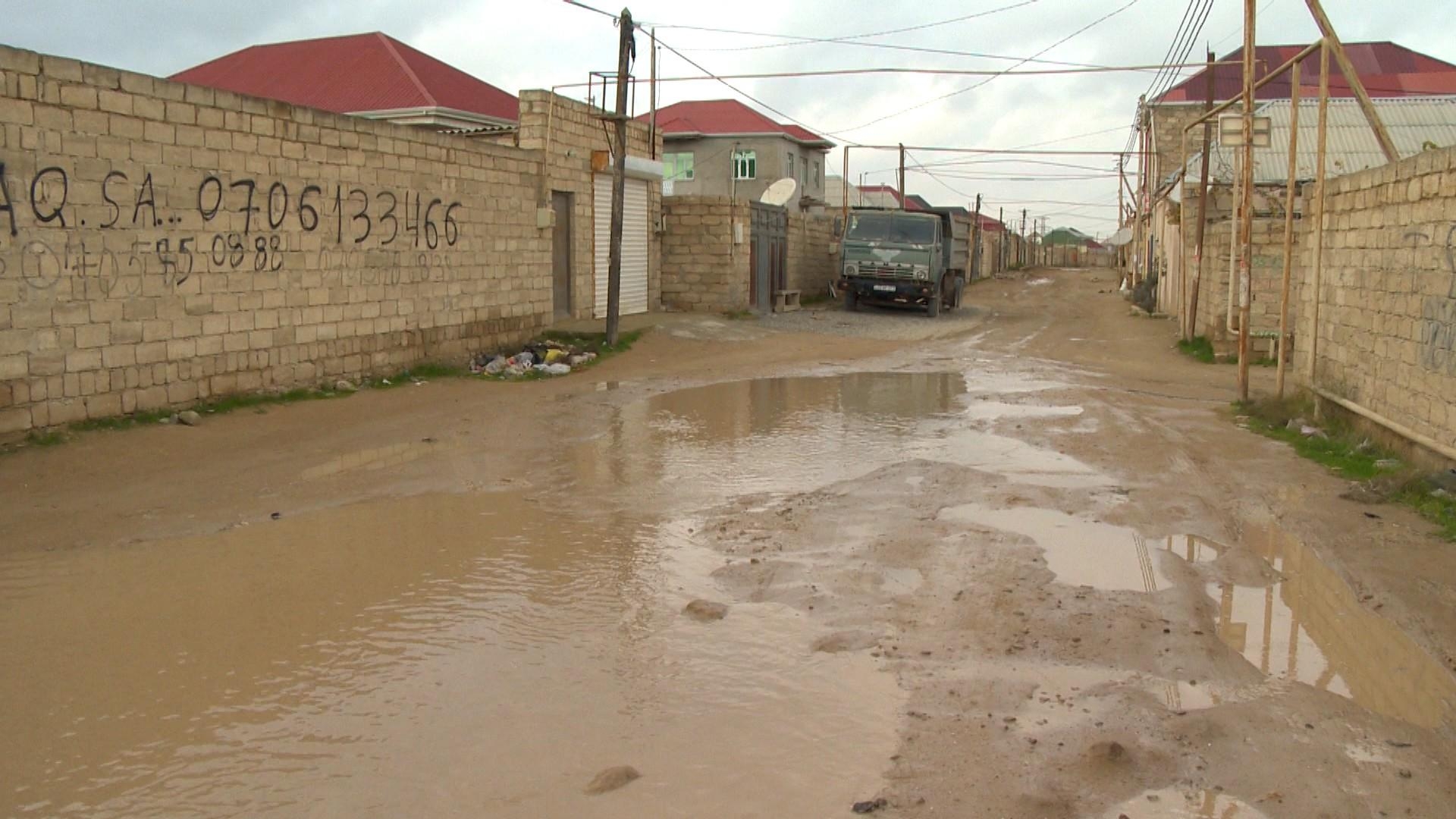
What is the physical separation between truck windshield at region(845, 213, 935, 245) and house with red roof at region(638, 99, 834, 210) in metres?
22.2

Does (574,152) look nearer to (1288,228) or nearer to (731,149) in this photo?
(1288,228)

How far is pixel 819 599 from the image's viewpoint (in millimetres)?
5559

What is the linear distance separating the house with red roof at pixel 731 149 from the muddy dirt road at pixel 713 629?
41.4 m

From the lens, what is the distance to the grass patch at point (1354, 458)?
24.1 ft

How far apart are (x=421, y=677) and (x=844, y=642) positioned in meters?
1.81

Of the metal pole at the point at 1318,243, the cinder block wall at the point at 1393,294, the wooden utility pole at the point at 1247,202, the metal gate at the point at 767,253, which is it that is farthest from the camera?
the metal gate at the point at 767,253

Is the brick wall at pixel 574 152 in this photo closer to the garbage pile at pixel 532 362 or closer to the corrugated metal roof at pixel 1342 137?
the garbage pile at pixel 532 362

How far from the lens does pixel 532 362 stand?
15.6 meters

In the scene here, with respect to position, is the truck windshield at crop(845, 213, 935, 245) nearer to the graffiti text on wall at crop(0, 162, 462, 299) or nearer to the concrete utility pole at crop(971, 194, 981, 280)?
the graffiti text on wall at crop(0, 162, 462, 299)

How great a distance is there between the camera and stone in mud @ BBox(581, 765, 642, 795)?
142 inches

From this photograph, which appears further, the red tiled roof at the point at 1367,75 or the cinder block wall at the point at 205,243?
the red tiled roof at the point at 1367,75

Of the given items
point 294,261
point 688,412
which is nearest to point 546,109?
point 294,261

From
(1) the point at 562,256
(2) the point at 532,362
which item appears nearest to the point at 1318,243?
(2) the point at 532,362

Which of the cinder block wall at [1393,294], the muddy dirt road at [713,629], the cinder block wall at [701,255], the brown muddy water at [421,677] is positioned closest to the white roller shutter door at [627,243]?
the cinder block wall at [701,255]
